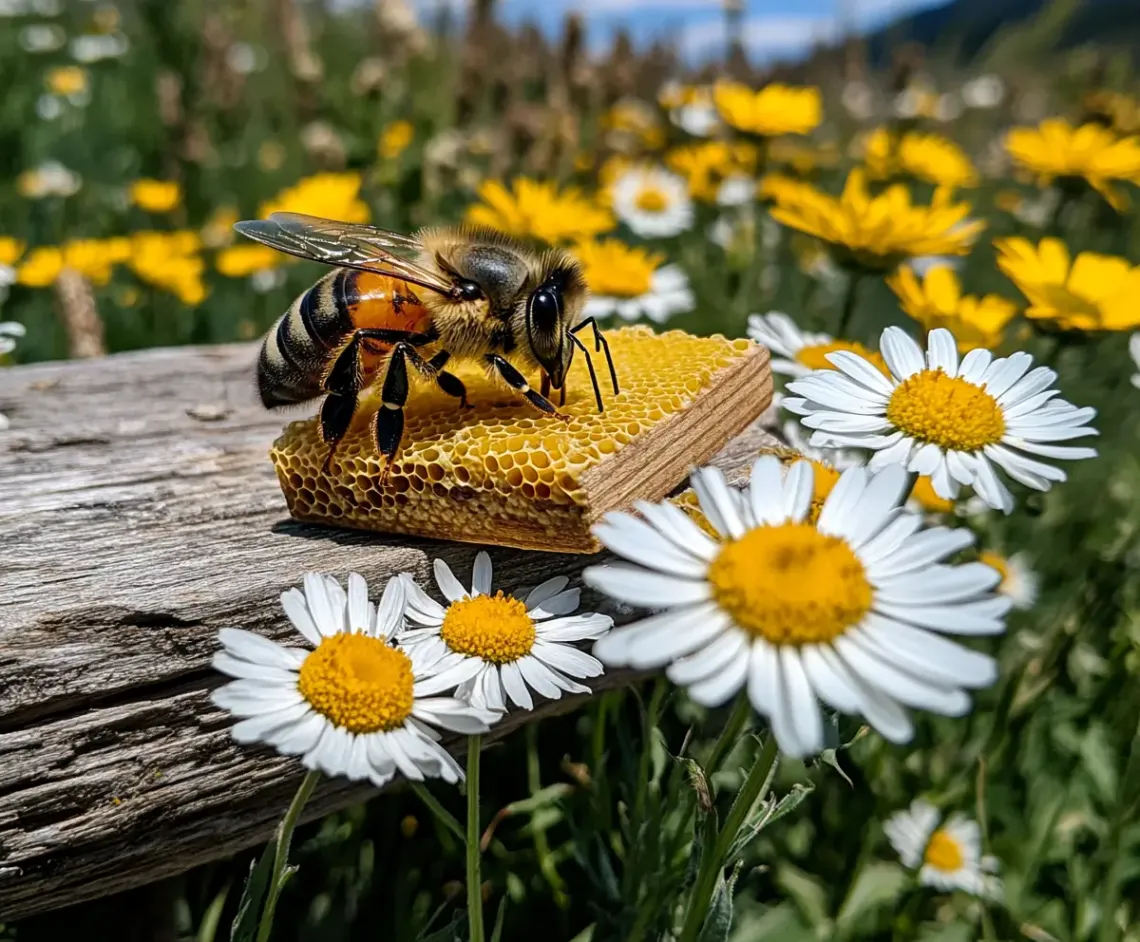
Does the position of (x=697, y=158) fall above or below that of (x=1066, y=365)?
above

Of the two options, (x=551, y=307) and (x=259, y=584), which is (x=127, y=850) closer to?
(x=259, y=584)

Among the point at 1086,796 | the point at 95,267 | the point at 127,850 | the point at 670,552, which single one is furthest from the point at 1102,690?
the point at 95,267

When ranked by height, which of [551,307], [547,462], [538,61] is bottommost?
[547,462]

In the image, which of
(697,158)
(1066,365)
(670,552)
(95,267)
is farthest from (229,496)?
(697,158)

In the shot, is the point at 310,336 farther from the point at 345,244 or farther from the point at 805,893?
the point at 805,893

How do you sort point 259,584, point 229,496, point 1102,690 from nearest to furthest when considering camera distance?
point 259,584 < point 229,496 < point 1102,690

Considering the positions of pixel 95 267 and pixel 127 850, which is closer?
pixel 127 850

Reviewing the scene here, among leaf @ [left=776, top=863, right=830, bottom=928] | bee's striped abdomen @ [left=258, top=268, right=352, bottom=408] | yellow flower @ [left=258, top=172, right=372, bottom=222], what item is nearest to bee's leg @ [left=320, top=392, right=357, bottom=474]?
bee's striped abdomen @ [left=258, top=268, right=352, bottom=408]

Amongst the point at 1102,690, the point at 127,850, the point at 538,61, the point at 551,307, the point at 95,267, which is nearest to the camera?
the point at 127,850
